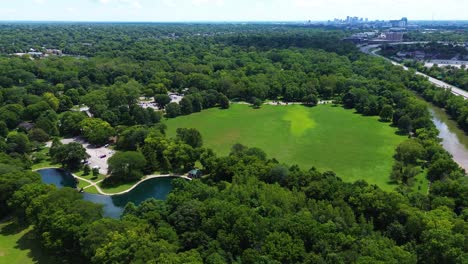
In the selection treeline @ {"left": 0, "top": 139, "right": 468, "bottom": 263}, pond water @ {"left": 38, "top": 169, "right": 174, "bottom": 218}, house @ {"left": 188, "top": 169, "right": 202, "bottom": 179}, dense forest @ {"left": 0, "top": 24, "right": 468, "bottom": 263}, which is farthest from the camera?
house @ {"left": 188, "top": 169, "right": 202, "bottom": 179}

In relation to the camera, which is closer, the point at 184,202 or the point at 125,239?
the point at 125,239

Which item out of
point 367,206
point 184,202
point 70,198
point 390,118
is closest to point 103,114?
point 70,198

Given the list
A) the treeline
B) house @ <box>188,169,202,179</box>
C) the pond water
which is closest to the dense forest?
the treeline

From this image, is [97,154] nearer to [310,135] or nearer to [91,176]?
[91,176]

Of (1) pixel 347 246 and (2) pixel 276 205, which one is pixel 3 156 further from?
(1) pixel 347 246

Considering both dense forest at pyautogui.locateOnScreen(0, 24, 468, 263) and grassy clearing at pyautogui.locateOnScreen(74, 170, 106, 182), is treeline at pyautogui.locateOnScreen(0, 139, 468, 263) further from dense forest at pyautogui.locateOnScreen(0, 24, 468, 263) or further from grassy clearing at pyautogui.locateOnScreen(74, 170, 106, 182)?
grassy clearing at pyautogui.locateOnScreen(74, 170, 106, 182)

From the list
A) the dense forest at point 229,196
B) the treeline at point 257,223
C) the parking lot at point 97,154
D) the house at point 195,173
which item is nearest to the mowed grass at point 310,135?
the dense forest at point 229,196

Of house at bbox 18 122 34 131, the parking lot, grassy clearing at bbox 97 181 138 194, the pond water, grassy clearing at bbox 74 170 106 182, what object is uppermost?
house at bbox 18 122 34 131
